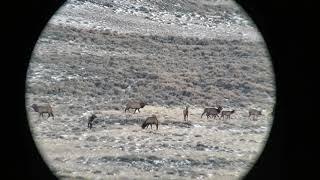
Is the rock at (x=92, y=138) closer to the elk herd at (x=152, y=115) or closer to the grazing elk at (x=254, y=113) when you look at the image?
the elk herd at (x=152, y=115)

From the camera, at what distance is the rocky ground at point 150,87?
12.5 meters

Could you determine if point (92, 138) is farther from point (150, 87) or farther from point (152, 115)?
point (150, 87)

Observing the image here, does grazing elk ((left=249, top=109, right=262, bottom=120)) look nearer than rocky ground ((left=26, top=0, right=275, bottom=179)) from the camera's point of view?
No

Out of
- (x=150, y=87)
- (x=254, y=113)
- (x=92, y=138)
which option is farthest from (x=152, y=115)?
(x=150, y=87)

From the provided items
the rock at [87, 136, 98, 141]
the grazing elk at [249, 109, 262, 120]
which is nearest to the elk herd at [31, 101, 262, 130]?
the grazing elk at [249, 109, 262, 120]

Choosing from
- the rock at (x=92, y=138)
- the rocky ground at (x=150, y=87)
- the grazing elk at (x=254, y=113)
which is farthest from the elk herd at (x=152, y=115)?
the rock at (x=92, y=138)

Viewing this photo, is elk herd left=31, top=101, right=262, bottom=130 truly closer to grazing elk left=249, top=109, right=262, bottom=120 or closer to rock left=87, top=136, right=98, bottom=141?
grazing elk left=249, top=109, right=262, bottom=120

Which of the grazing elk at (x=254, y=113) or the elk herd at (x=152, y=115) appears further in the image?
the grazing elk at (x=254, y=113)

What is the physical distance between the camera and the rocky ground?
12469mm

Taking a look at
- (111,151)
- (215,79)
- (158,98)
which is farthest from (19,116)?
(215,79)

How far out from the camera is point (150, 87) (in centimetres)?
2431

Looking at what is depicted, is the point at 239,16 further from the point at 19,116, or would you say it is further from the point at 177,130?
the point at 19,116

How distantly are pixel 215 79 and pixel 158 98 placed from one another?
202 inches

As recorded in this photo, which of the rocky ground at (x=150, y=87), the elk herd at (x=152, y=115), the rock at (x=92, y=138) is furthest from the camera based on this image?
the elk herd at (x=152, y=115)
